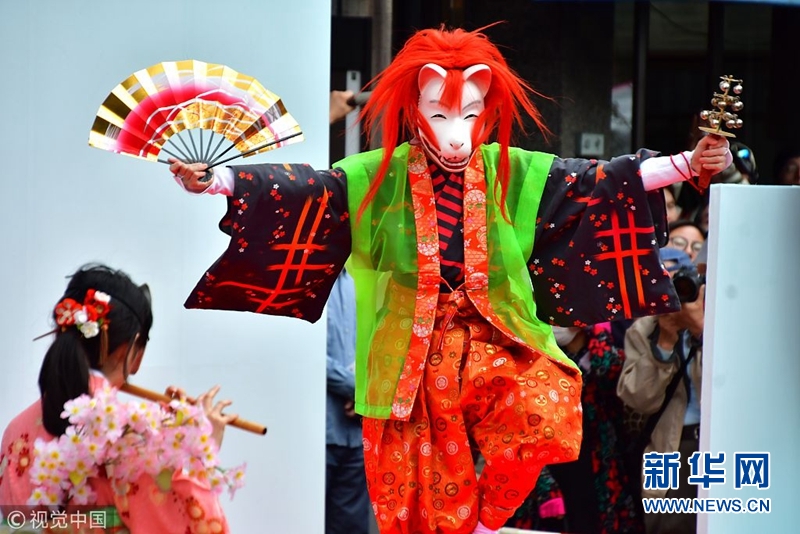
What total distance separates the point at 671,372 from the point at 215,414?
5.37ft

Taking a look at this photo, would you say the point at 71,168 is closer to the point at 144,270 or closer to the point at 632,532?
the point at 144,270

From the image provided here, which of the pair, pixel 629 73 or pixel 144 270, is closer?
pixel 144 270

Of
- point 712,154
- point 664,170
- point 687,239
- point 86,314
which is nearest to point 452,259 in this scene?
point 664,170

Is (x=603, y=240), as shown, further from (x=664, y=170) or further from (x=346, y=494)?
(x=346, y=494)

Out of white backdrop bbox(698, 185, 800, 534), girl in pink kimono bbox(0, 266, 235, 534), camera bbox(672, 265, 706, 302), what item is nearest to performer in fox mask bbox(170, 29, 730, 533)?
girl in pink kimono bbox(0, 266, 235, 534)

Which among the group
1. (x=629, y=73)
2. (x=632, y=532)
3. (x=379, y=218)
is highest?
(x=629, y=73)

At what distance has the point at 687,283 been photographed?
4.42 metres

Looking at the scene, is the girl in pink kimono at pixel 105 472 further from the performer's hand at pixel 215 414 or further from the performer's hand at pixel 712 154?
the performer's hand at pixel 712 154

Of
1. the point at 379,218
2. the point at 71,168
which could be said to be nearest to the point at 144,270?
the point at 71,168

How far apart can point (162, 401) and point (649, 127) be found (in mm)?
3580

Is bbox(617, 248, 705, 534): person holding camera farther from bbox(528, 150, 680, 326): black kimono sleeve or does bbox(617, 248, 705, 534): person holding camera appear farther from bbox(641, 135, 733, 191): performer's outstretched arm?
bbox(641, 135, 733, 191): performer's outstretched arm

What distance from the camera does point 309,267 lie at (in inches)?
138

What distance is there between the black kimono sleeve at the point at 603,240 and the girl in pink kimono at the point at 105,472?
1122mm

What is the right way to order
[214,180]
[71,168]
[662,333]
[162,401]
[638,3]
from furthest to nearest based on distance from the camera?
[638,3] < [662,333] < [71,168] < [162,401] < [214,180]
